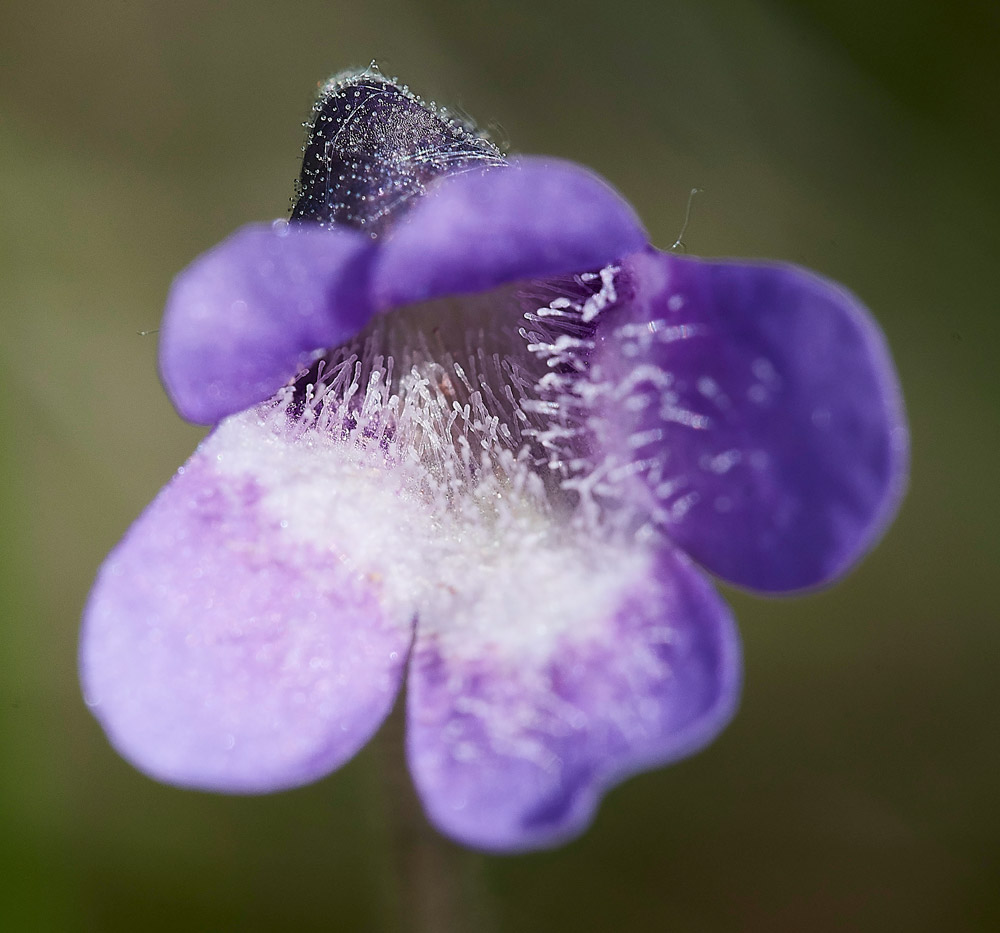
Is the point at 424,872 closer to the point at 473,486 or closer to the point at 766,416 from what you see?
the point at 473,486

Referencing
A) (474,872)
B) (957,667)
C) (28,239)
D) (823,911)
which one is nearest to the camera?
(474,872)

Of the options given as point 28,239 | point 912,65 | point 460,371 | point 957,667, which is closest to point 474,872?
point 460,371

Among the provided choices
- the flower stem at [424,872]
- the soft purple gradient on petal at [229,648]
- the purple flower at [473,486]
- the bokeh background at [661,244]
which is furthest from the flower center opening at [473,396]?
the bokeh background at [661,244]

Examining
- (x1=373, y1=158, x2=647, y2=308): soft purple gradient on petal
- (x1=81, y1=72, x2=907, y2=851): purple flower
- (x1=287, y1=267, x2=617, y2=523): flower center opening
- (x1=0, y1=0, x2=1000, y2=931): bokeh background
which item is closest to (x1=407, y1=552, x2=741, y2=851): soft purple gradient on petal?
(x1=81, y1=72, x2=907, y2=851): purple flower

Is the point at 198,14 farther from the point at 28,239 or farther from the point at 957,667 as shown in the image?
the point at 957,667

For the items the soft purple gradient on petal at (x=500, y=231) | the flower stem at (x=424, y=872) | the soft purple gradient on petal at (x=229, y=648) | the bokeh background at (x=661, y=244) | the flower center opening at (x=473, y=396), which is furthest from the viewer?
the bokeh background at (x=661, y=244)

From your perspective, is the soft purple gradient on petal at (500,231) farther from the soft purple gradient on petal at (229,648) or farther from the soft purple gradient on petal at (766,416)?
the soft purple gradient on petal at (229,648)

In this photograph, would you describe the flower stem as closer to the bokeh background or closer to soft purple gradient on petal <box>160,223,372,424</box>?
the bokeh background
